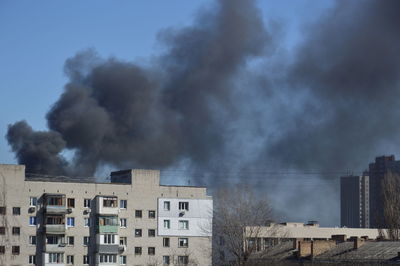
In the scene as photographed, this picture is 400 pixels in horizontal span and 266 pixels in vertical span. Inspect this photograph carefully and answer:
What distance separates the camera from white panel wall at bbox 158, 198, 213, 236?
97.5 m

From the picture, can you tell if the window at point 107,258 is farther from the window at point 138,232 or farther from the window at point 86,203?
the window at point 86,203

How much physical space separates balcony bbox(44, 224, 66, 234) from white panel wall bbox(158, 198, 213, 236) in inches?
474

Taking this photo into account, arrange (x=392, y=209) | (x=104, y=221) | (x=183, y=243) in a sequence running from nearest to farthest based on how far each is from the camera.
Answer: (x=104, y=221)
(x=392, y=209)
(x=183, y=243)

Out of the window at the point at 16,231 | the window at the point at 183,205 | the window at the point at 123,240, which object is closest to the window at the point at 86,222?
the window at the point at 123,240

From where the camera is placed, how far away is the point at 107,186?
9450 cm

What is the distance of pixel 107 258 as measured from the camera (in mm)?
93312

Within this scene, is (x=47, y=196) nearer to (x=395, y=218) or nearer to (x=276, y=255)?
(x=276, y=255)

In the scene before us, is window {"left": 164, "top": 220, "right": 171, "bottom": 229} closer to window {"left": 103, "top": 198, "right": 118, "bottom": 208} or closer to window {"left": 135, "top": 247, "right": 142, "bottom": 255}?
window {"left": 135, "top": 247, "right": 142, "bottom": 255}

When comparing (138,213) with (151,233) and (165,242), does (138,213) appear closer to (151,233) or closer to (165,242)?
(151,233)

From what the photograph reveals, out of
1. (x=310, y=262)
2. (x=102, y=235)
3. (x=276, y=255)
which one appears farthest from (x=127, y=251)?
(x=310, y=262)

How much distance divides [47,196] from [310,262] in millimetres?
30381

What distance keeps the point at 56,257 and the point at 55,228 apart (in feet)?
10.5

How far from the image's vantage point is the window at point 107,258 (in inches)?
3656

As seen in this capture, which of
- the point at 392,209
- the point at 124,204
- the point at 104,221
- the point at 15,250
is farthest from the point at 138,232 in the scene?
the point at 392,209
